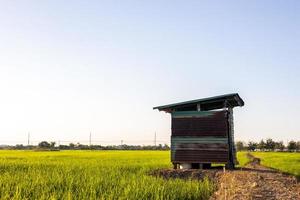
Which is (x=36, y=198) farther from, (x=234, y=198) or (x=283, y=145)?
(x=283, y=145)

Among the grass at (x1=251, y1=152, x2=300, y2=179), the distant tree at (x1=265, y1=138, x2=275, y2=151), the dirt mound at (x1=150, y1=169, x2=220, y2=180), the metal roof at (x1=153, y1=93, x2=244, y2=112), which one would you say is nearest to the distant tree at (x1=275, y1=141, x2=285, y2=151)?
the distant tree at (x1=265, y1=138, x2=275, y2=151)

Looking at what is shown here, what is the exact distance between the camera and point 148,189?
8438 mm

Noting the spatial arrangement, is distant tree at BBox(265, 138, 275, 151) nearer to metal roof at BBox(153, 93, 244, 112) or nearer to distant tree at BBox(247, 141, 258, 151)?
distant tree at BBox(247, 141, 258, 151)

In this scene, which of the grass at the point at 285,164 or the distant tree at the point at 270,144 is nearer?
the grass at the point at 285,164

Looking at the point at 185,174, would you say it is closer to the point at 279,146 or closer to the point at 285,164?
the point at 285,164

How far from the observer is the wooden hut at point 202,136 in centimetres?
1647

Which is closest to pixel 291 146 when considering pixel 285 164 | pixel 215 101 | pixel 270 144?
pixel 270 144

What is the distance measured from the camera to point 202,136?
55.1 ft

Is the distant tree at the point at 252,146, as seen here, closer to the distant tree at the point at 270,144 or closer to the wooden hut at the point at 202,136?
the distant tree at the point at 270,144

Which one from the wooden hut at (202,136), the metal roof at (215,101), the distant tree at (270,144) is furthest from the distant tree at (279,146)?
the wooden hut at (202,136)

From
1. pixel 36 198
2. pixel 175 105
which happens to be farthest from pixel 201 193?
pixel 175 105

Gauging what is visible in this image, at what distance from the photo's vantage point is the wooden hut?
16.5m

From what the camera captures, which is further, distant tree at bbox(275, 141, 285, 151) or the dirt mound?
distant tree at bbox(275, 141, 285, 151)

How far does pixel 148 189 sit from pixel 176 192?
0.61 metres
